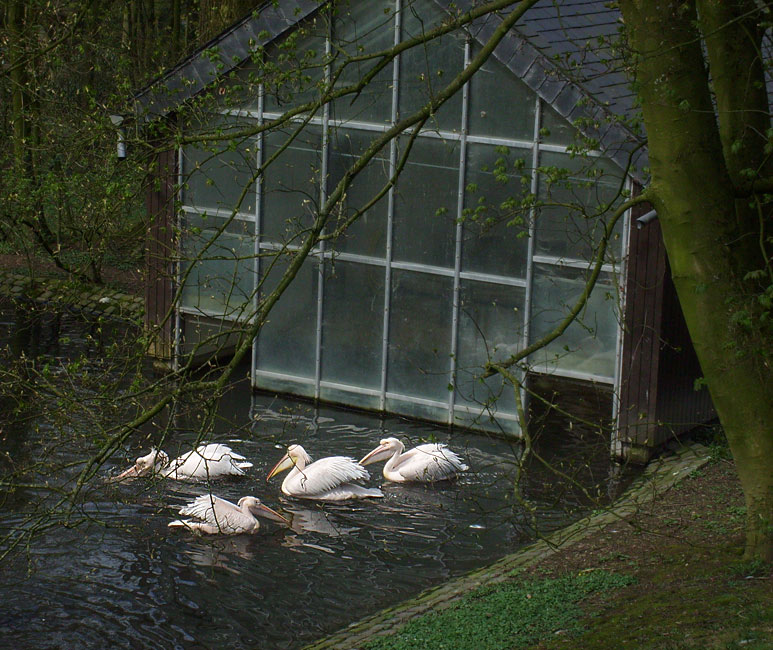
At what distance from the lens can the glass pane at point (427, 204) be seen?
1301cm

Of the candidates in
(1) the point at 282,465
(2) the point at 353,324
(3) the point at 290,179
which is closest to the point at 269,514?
(1) the point at 282,465

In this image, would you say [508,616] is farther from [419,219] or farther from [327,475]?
[419,219]

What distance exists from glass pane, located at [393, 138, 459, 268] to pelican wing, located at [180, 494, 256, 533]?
14.5ft

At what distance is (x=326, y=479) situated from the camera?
1084cm

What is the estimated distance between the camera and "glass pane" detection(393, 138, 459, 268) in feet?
42.7

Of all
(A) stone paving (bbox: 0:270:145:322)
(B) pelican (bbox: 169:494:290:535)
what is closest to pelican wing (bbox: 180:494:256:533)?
(B) pelican (bbox: 169:494:290:535)

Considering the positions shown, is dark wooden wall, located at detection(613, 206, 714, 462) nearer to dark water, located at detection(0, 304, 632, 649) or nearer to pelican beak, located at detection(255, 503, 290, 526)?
dark water, located at detection(0, 304, 632, 649)

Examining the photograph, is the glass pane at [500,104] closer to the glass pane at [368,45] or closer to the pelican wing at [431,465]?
the glass pane at [368,45]

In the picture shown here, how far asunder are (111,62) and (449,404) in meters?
15.7

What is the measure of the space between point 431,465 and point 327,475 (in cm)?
112

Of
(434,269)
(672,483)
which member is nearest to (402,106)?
(434,269)

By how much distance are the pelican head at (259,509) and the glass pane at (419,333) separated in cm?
341

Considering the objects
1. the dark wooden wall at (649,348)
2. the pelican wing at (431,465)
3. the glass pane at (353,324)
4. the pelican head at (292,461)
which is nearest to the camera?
the pelican head at (292,461)

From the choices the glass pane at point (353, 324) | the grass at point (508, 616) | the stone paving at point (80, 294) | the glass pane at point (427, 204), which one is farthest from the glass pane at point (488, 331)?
the stone paving at point (80, 294)
